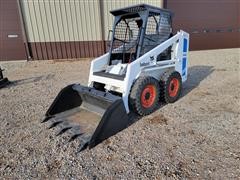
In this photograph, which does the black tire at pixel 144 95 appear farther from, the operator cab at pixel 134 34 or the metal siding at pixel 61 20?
the metal siding at pixel 61 20

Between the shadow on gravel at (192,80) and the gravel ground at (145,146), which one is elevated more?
the shadow on gravel at (192,80)

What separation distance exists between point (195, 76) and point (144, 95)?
3.31 m

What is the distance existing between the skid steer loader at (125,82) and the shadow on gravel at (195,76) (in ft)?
1.95

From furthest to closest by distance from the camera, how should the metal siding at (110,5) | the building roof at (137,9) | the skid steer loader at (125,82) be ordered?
the metal siding at (110,5), the building roof at (137,9), the skid steer loader at (125,82)

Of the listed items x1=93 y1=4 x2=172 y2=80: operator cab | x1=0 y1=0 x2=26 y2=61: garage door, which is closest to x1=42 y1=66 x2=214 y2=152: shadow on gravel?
x1=93 y1=4 x2=172 y2=80: operator cab

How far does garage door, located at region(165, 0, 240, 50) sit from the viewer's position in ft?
34.4

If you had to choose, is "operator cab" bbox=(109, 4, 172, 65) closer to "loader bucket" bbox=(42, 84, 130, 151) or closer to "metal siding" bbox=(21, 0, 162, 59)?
"loader bucket" bbox=(42, 84, 130, 151)

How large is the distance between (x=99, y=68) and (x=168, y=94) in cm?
144

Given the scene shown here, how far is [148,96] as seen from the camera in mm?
3295

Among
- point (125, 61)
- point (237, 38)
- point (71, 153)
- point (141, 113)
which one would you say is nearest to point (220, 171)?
point (141, 113)

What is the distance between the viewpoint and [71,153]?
238 cm

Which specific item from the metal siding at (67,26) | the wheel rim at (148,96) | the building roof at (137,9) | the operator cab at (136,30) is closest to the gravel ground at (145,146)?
the wheel rim at (148,96)

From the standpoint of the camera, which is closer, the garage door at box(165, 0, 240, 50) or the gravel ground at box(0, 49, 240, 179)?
the gravel ground at box(0, 49, 240, 179)

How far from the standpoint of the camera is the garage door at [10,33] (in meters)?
8.70
